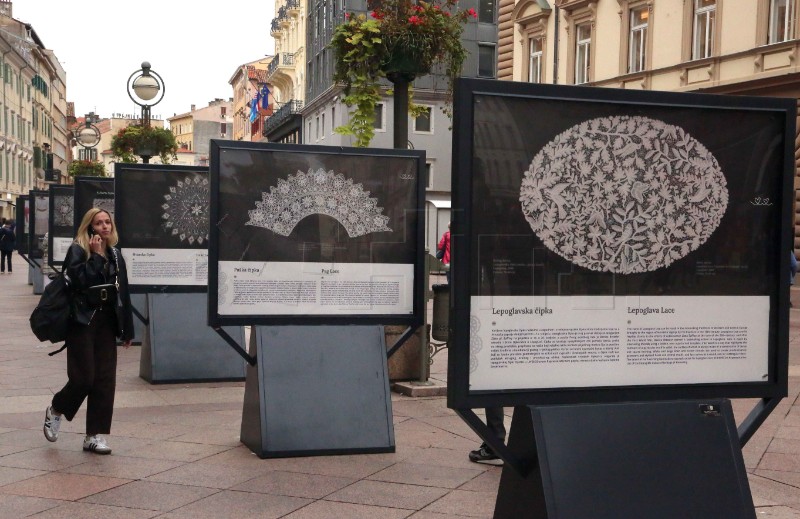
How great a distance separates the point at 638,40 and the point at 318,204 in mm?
23881

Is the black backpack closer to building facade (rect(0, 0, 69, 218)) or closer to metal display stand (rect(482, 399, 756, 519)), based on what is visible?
metal display stand (rect(482, 399, 756, 519))

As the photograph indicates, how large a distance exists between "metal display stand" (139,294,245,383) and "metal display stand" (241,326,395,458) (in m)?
3.45

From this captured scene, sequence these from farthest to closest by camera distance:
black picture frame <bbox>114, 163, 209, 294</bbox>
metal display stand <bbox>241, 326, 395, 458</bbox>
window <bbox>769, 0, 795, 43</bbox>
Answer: window <bbox>769, 0, 795, 43</bbox> → black picture frame <bbox>114, 163, 209, 294</bbox> → metal display stand <bbox>241, 326, 395, 458</bbox>

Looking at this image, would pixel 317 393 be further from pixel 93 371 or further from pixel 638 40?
pixel 638 40


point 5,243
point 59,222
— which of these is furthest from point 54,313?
point 5,243

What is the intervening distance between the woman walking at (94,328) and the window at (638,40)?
23608 millimetres

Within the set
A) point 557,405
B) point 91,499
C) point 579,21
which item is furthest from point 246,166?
point 579,21

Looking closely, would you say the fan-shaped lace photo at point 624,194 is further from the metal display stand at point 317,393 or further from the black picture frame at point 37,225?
the black picture frame at point 37,225

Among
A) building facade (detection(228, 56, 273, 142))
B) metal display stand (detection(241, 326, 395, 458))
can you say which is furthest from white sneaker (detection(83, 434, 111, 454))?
building facade (detection(228, 56, 273, 142))

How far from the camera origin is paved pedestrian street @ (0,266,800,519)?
5609 mm

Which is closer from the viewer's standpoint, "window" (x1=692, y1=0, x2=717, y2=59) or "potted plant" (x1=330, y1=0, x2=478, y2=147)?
"potted plant" (x1=330, y1=0, x2=478, y2=147)

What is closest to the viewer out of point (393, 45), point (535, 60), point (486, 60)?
point (393, 45)

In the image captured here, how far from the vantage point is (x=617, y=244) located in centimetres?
409

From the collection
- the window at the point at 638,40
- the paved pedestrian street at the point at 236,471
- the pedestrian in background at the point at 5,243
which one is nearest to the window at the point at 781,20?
the window at the point at 638,40
